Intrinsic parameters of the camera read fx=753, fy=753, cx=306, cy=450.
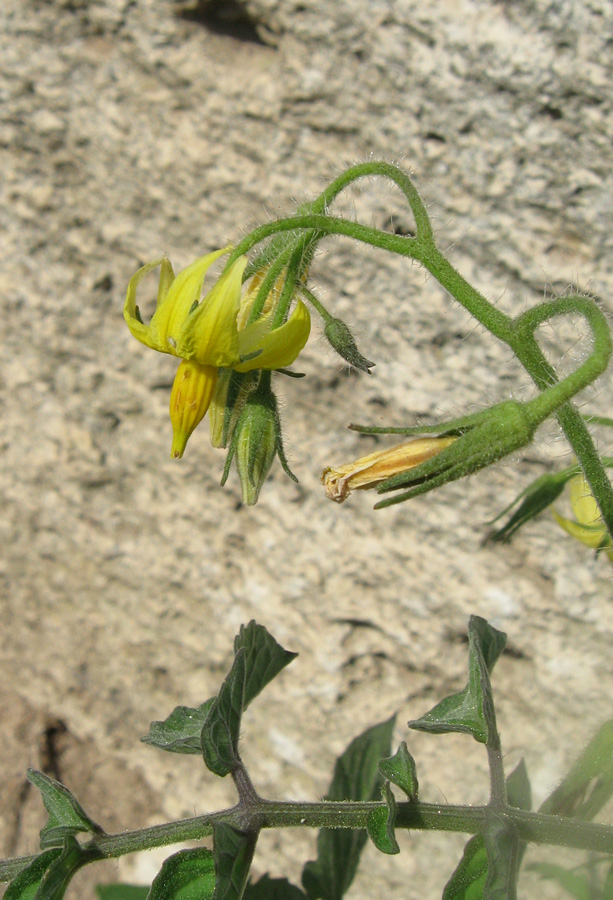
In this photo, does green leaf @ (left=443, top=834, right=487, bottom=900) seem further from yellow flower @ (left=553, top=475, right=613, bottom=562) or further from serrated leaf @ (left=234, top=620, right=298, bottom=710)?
yellow flower @ (left=553, top=475, right=613, bottom=562)

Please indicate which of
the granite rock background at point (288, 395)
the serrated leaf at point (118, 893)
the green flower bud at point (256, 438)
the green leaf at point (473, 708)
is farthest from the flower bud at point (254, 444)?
the serrated leaf at point (118, 893)

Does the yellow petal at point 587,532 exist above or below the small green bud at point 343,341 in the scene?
below

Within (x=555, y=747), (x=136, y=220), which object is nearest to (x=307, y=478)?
(x=136, y=220)

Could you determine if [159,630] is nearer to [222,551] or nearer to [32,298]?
[222,551]

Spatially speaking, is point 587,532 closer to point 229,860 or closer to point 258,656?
point 258,656

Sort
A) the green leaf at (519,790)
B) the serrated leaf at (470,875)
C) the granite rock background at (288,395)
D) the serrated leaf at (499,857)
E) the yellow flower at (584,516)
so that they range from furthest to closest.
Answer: the granite rock background at (288,395), the yellow flower at (584,516), the green leaf at (519,790), the serrated leaf at (470,875), the serrated leaf at (499,857)

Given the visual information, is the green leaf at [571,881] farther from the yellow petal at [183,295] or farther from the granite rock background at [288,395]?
the yellow petal at [183,295]
